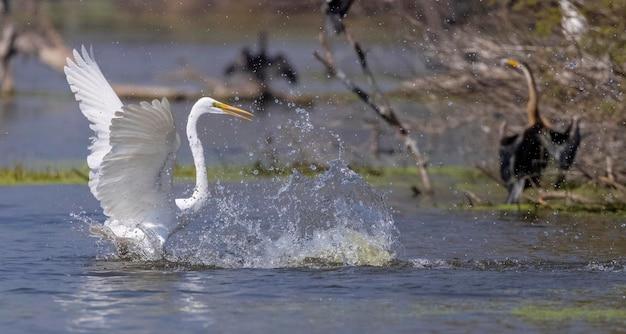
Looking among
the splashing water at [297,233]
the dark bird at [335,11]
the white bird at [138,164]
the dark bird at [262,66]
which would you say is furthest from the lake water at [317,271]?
the dark bird at [262,66]

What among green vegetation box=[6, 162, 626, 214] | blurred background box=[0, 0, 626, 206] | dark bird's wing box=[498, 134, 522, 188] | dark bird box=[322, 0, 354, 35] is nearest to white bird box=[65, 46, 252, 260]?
blurred background box=[0, 0, 626, 206]

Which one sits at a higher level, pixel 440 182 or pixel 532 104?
pixel 532 104

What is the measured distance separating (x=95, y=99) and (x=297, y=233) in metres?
1.90

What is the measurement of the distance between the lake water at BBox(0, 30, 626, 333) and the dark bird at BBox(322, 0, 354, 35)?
1.76 metres

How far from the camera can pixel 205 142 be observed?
18.9 meters

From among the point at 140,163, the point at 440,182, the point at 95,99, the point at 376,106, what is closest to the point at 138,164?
the point at 140,163

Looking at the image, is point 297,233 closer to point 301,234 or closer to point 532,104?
point 301,234

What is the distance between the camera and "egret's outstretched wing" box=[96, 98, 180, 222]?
852 centimetres

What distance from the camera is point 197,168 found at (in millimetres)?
9445

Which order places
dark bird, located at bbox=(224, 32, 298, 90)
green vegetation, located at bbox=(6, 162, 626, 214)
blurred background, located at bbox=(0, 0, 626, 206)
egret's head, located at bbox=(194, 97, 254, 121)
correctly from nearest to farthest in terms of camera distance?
egret's head, located at bbox=(194, 97, 254, 121) < green vegetation, located at bbox=(6, 162, 626, 214) < blurred background, located at bbox=(0, 0, 626, 206) < dark bird, located at bbox=(224, 32, 298, 90)

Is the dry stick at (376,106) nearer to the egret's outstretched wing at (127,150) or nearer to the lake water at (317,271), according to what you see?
the lake water at (317,271)

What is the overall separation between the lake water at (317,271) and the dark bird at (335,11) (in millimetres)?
1765

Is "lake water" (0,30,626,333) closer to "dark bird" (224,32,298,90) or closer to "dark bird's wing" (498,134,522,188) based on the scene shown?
"dark bird's wing" (498,134,522,188)

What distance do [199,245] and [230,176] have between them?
14.4ft
